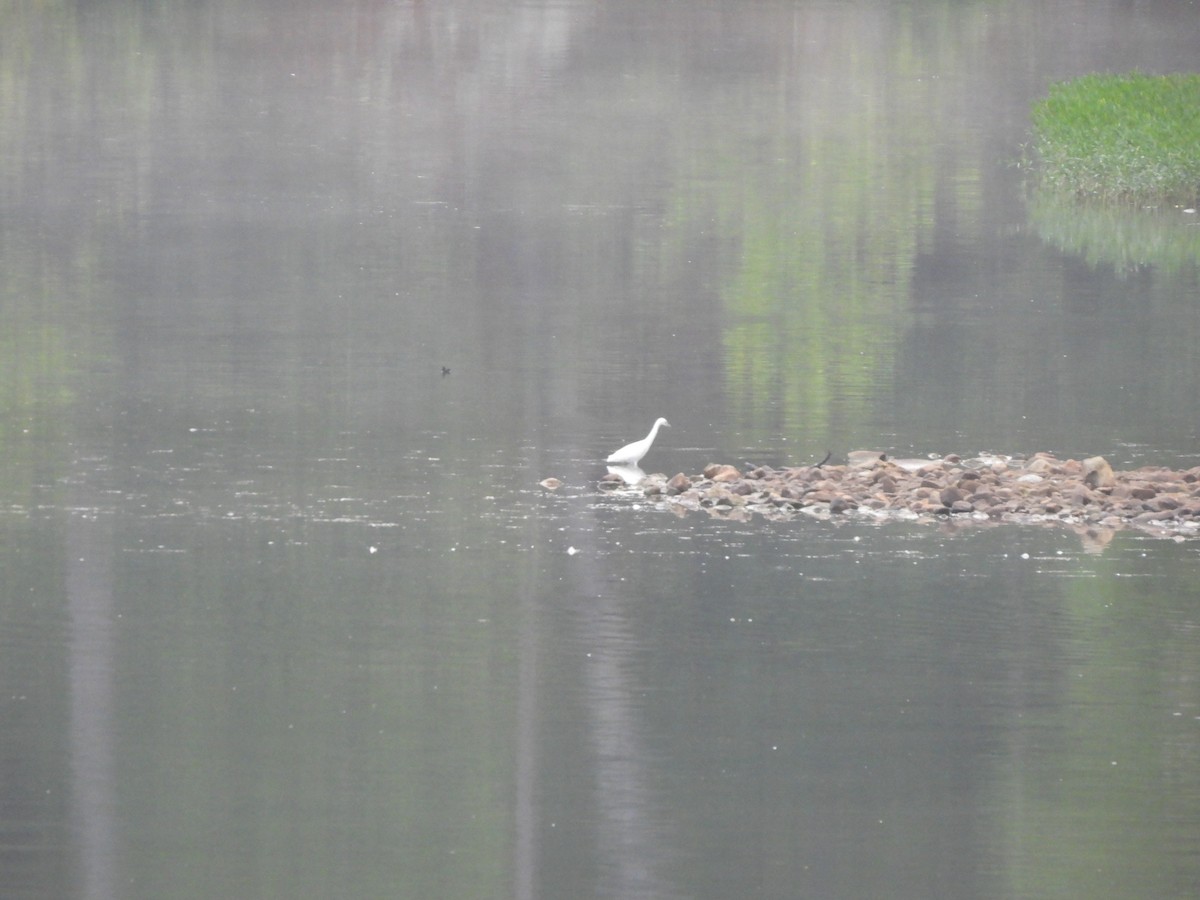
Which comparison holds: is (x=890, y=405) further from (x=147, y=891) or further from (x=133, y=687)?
(x=147, y=891)

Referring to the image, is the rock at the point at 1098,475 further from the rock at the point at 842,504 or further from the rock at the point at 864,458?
the rock at the point at 842,504

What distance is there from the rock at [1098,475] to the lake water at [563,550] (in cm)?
81

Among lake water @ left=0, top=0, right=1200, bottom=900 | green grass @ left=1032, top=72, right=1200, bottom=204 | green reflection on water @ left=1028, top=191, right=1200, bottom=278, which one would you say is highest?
green grass @ left=1032, top=72, right=1200, bottom=204

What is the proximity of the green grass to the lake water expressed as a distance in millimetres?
1220

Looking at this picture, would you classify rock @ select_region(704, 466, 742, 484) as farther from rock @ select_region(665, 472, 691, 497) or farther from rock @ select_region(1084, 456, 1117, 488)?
rock @ select_region(1084, 456, 1117, 488)

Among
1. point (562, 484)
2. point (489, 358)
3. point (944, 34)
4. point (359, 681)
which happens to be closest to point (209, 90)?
point (944, 34)

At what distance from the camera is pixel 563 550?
13211 millimetres

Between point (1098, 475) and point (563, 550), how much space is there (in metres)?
3.33

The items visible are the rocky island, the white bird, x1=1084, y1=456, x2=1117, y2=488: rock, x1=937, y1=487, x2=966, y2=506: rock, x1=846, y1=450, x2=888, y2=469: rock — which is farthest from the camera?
the white bird

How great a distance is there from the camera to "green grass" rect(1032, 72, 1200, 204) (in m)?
33.2

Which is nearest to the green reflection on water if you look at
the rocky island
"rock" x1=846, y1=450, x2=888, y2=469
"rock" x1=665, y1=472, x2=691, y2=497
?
"rock" x1=846, y1=450, x2=888, y2=469

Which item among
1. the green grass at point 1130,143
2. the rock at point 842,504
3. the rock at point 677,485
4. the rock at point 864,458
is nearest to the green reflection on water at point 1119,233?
the green grass at point 1130,143

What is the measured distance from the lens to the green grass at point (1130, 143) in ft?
109

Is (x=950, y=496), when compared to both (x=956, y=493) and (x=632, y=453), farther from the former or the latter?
(x=632, y=453)
